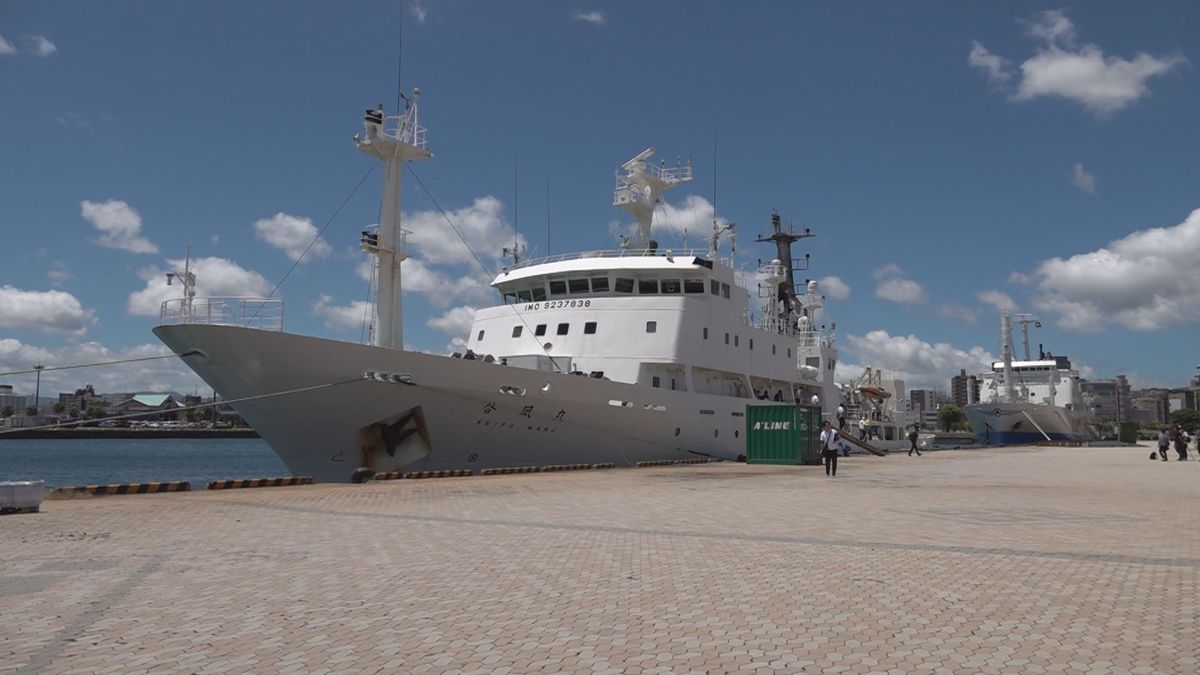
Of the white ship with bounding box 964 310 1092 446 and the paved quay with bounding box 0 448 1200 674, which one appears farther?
the white ship with bounding box 964 310 1092 446

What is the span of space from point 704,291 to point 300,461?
→ 12.7 metres

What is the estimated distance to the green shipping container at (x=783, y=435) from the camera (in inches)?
1035

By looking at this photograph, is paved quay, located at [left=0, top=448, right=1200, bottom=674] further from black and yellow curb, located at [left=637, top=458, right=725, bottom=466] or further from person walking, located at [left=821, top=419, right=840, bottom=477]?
black and yellow curb, located at [left=637, top=458, right=725, bottom=466]

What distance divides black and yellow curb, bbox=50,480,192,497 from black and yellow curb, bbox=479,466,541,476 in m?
6.39

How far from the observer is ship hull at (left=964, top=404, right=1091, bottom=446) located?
62.7m

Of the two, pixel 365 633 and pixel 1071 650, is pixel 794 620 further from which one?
pixel 365 633

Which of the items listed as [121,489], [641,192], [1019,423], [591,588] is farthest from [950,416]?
[591,588]

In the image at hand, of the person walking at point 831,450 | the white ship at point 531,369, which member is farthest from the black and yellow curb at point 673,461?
the person walking at point 831,450

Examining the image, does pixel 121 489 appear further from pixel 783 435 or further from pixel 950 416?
pixel 950 416

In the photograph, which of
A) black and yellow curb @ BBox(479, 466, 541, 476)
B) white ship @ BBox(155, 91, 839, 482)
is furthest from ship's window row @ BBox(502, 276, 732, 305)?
black and yellow curb @ BBox(479, 466, 541, 476)

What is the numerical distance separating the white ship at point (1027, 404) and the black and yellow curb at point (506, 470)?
52130mm

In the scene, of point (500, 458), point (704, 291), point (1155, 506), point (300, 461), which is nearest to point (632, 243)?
point (704, 291)

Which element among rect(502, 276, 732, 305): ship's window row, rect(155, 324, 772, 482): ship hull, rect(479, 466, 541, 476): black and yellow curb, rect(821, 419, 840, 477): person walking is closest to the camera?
rect(155, 324, 772, 482): ship hull

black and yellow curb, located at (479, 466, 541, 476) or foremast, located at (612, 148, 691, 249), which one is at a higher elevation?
foremast, located at (612, 148, 691, 249)
